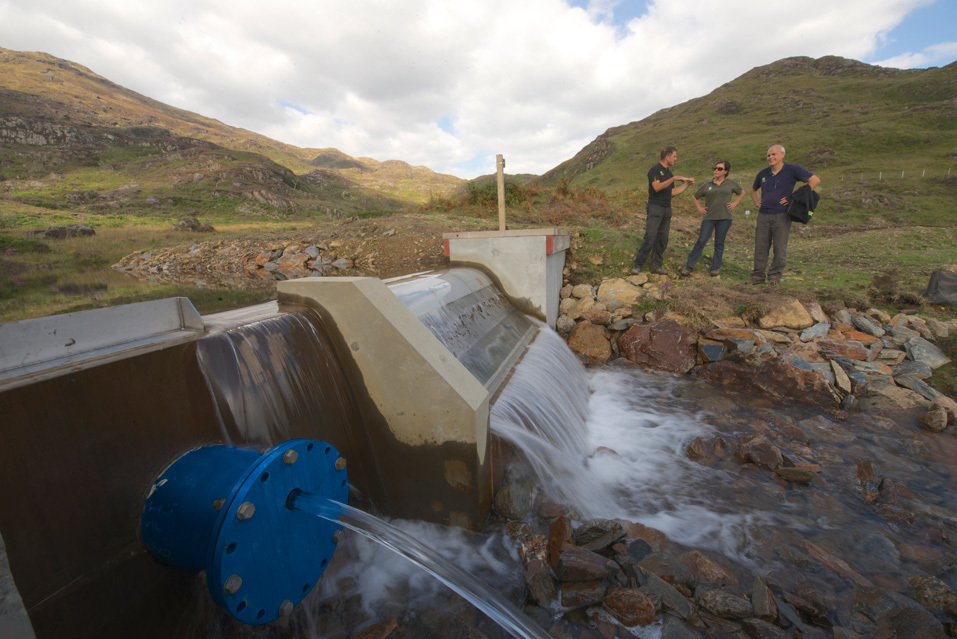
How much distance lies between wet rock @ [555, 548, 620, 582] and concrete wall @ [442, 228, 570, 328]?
4.97 m

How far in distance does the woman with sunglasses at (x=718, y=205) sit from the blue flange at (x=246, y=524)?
296 inches

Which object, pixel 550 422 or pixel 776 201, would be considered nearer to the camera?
pixel 550 422

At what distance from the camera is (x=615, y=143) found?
65375 millimetres

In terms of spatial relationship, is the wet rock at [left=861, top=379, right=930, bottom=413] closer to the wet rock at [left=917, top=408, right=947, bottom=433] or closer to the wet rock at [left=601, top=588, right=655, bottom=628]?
the wet rock at [left=917, top=408, right=947, bottom=433]

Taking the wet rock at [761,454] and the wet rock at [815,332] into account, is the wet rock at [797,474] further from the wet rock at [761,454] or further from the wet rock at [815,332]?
the wet rock at [815,332]

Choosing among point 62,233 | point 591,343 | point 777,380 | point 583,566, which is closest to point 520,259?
point 591,343

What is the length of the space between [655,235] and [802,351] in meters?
3.28

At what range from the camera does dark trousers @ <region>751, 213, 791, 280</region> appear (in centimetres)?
698

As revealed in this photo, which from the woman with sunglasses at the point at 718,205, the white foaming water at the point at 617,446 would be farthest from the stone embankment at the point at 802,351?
the woman with sunglasses at the point at 718,205

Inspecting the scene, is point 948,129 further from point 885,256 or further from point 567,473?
point 567,473

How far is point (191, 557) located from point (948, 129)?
59999mm

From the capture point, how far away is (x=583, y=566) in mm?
2568

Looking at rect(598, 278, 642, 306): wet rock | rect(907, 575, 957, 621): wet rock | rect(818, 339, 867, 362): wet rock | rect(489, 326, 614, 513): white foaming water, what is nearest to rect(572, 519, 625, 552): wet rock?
rect(489, 326, 614, 513): white foaming water

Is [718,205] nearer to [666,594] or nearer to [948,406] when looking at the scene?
[948,406]
